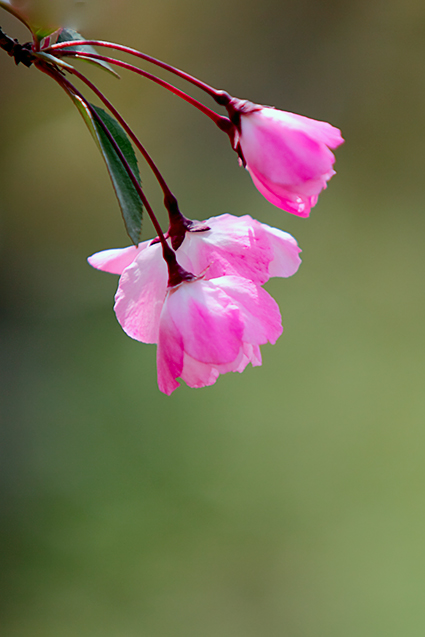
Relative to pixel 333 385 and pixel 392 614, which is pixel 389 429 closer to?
pixel 333 385

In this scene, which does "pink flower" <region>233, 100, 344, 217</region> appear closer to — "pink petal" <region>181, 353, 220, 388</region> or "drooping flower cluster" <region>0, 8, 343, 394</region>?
"drooping flower cluster" <region>0, 8, 343, 394</region>

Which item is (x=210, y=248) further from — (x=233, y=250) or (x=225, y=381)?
(x=225, y=381)

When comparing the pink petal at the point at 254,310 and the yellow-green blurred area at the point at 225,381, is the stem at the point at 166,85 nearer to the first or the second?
the pink petal at the point at 254,310

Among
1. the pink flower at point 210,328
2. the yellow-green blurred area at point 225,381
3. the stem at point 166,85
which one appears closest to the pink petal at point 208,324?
the pink flower at point 210,328

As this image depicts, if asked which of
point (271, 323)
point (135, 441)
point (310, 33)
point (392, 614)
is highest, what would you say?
point (310, 33)

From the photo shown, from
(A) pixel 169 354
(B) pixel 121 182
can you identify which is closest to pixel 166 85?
(B) pixel 121 182

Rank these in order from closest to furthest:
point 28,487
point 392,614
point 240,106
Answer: point 240,106 < point 392,614 < point 28,487

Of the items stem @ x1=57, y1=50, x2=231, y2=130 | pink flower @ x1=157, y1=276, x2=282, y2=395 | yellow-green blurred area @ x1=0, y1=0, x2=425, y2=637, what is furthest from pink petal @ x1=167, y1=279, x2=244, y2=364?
yellow-green blurred area @ x1=0, y1=0, x2=425, y2=637

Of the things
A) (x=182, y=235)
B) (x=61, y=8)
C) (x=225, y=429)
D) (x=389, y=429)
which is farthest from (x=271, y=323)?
(x=389, y=429)
